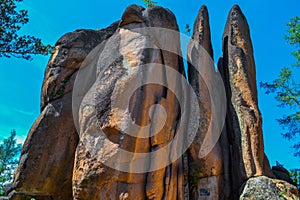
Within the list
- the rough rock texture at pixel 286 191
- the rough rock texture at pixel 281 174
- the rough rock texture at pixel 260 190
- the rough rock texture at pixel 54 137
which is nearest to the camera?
the rough rock texture at pixel 260 190

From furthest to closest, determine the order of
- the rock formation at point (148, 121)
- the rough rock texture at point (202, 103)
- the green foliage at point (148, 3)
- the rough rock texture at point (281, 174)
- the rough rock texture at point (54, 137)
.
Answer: the green foliage at point (148, 3)
the rough rock texture at point (281, 174)
the rough rock texture at point (54, 137)
the rough rock texture at point (202, 103)
the rock formation at point (148, 121)

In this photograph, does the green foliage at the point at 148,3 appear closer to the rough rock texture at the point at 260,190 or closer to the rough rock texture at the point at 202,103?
the rough rock texture at the point at 202,103

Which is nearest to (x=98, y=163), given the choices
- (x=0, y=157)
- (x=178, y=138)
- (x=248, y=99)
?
(x=178, y=138)

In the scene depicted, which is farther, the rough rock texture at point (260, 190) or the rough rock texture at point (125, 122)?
the rough rock texture at point (125, 122)

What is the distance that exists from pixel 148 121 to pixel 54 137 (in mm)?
3002

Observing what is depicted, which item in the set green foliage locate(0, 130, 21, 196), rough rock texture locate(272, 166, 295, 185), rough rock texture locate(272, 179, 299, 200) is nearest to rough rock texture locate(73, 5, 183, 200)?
rough rock texture locate(272, 179, 299, 200)

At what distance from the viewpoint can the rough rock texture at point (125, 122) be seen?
6941mm

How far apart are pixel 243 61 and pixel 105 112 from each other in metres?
4.08

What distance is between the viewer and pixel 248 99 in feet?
27.5

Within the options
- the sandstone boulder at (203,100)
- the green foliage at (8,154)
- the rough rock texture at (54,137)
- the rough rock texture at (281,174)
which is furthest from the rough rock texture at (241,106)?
the green foliage at (8,154)

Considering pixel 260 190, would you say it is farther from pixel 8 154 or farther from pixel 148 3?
pixel 8 154

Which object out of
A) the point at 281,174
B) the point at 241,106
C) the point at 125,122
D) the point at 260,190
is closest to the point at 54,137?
the point at 125,122

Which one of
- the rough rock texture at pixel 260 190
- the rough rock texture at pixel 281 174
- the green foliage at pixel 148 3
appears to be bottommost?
the rough rock texture at pixel 260 190

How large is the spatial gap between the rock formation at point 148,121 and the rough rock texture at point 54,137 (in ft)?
0.09
